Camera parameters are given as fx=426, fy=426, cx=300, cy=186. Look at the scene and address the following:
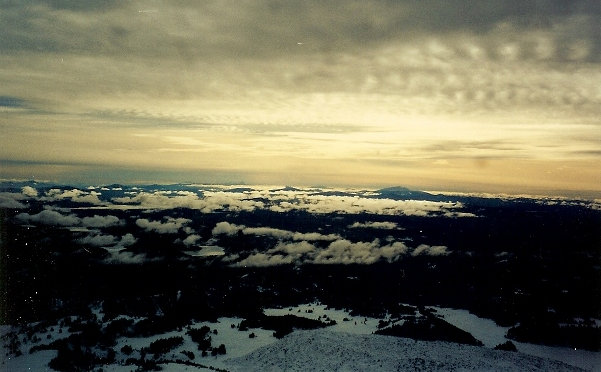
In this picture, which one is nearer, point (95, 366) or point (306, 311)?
point (95, 366)

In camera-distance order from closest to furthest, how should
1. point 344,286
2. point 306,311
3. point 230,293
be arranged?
point 306,311 → point 230,293 → point 344,286

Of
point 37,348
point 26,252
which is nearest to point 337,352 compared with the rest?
point 37,348

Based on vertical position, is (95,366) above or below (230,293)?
above

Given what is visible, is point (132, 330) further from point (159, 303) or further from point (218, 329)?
point (159, 303)

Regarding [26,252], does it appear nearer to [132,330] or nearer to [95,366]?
[132,330]

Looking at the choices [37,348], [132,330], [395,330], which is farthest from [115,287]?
[395,330]

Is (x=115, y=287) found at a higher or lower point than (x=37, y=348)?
lower

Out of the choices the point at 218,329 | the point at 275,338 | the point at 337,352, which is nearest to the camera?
the point at 337,352
